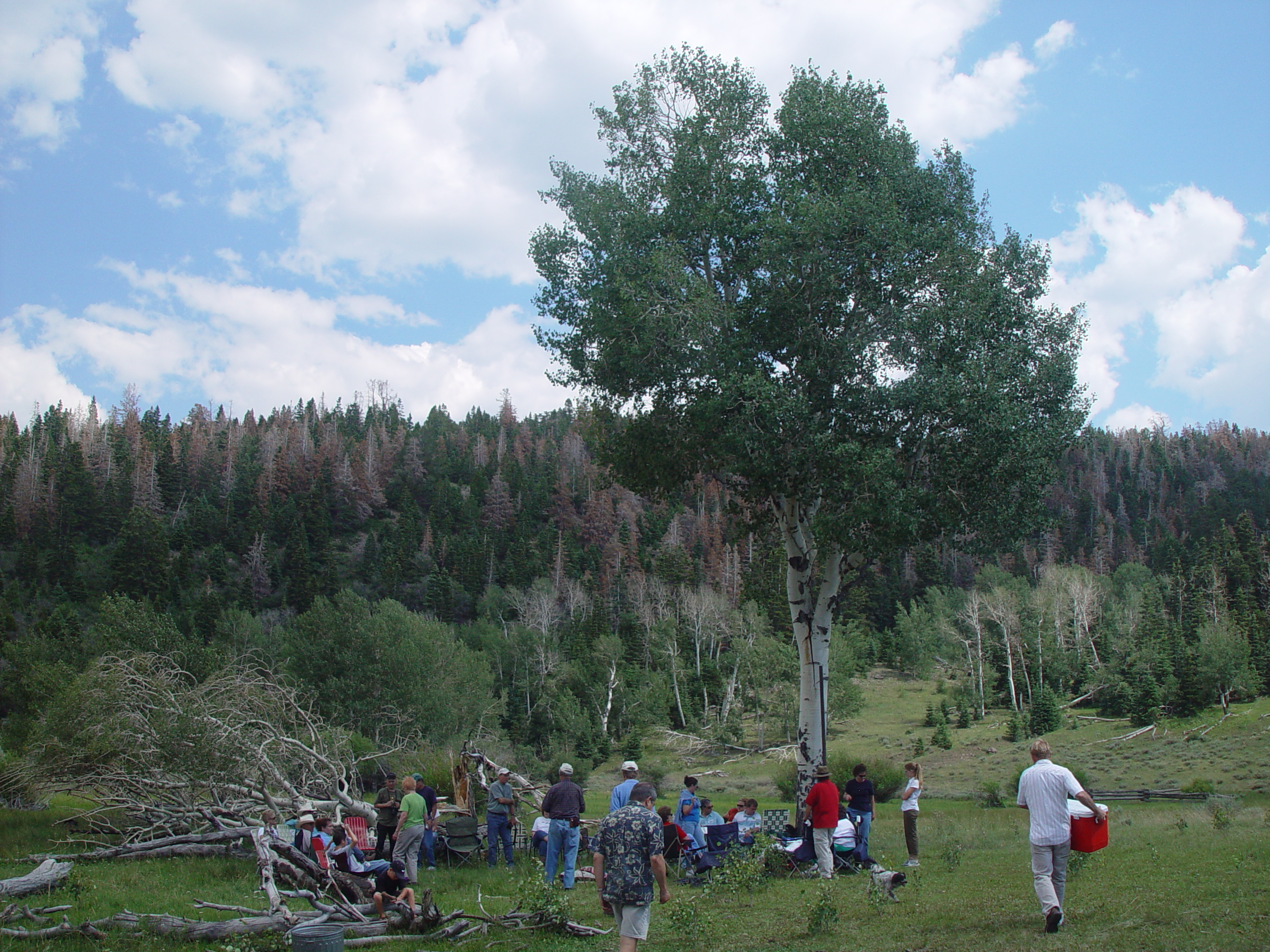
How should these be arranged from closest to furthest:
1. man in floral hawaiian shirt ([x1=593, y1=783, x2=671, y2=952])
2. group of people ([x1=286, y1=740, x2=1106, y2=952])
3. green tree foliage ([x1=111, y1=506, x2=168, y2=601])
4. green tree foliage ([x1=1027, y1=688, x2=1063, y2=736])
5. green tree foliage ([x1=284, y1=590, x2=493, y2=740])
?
1. man in floral hawaiian shirt ([x1=593, y1=783, x2=671, y2=952])
2. group of people ([x1=286, y1=740, x2=1106, y2=952])
3. green tree foliage ([x1=284, y1=590, x2=493, y2=740])
4. green tree foliage ([x1=1027, y1=688, x2=1063, y2=736])
5. green tree foliage ([x1=111, y1=506, x2=168, y2=601])

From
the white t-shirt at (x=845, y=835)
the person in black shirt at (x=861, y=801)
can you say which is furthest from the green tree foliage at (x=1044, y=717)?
the white t-shirt at (x=845, y=835)

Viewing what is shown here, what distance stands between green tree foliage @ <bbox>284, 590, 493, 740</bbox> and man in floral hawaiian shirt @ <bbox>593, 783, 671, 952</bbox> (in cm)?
3982

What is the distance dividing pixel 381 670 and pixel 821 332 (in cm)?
3941

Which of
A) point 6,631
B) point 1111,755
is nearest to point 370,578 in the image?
point 6,631

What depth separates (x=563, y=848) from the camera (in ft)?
39.1

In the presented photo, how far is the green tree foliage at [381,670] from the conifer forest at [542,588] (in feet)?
0.61

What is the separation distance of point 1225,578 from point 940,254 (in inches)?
3402

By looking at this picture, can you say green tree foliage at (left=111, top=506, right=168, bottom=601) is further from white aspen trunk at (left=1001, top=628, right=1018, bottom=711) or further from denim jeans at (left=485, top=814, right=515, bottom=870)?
denim jeans at (left=485, top=814, right=515, bottom=870)

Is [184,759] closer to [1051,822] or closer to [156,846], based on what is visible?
[156,846]

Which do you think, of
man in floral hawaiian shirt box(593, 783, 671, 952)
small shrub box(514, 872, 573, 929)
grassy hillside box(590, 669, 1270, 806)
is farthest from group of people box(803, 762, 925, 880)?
grassy hillside box(590, 669, 1270, 806)

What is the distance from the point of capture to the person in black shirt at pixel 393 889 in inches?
337

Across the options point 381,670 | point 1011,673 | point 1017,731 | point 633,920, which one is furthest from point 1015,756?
point 633,920

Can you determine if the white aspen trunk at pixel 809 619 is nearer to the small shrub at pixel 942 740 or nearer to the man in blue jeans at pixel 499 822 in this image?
the man in blue jeans at pixel 499 822

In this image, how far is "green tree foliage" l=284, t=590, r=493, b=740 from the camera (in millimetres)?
47375
